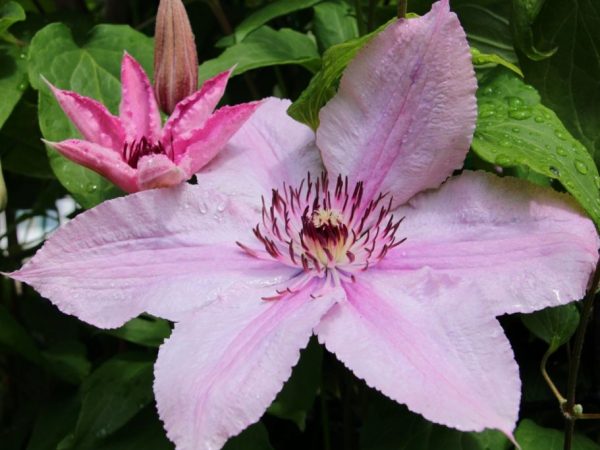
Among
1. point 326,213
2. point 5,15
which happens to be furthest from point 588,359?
point 5,15

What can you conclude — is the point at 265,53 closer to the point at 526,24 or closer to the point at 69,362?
the point at 526,24

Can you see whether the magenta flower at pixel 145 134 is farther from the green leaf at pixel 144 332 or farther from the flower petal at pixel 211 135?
the green leaf at pixel 144 332

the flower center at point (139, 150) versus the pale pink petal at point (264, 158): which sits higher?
the flower center at point (139, 150)

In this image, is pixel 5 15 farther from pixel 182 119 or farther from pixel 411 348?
pixel 411 348

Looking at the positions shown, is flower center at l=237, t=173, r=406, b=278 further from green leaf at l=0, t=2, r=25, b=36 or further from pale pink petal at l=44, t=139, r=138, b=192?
green leaf at l=0, t=2, r=25, b=36

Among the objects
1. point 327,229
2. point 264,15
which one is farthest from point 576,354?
point 264,15

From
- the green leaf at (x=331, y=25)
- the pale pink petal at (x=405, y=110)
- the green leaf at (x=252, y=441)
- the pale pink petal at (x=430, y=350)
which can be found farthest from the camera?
the green leaf at (x=331, y=25)

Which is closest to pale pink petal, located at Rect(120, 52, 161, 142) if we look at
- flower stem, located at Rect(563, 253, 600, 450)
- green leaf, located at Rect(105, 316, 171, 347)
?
green leaf, located at Rect(105, 316, 171, 347)

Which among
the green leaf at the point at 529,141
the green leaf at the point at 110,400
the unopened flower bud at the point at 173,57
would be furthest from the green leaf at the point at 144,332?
the green leaf at the point at 529,141
